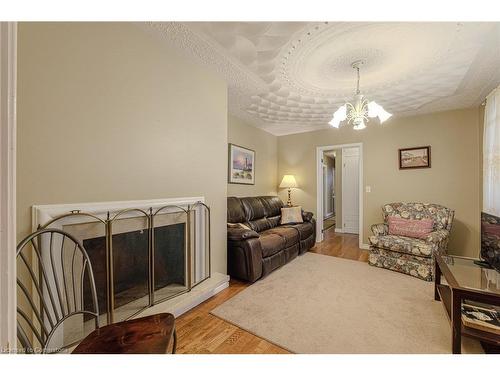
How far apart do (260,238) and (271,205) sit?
4.25 ft

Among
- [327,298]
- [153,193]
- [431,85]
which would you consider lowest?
[327,298]

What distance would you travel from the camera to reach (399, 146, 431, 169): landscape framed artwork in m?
3.53

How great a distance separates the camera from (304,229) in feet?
12.1

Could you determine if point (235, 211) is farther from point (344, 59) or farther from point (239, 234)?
point (344, 59)

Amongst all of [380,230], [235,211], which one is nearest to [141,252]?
[235,211]

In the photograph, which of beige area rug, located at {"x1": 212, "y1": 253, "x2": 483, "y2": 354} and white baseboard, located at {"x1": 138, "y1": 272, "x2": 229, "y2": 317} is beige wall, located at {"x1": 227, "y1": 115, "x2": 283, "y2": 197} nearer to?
white baseboard, located at {"x1": 138, "y1": 272, "x2": 229, "y2": 317}

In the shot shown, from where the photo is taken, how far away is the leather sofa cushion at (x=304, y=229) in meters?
3.58

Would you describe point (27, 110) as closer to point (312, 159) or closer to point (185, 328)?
point (185, 328)

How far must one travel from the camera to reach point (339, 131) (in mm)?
4328

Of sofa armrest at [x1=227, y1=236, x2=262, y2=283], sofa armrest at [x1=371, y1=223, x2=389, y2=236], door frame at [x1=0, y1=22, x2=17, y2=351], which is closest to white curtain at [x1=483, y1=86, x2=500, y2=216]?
sofa armrest at [x1=371, y1=223, x2=389, y2=236]

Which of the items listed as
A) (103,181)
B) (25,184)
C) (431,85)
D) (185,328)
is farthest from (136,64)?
(431,85)

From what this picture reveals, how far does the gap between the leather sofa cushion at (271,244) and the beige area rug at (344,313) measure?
1.03 feet
